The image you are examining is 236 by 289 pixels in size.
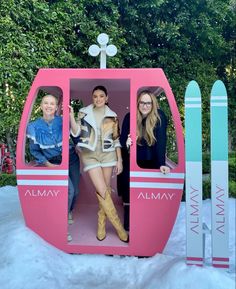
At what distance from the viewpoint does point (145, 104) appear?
3779mm

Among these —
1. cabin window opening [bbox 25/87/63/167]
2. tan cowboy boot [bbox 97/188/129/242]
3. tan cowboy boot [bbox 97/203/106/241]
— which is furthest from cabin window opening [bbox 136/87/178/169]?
cabin window opening [bbox 25/87/63/167]

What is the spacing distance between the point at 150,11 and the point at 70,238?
5.97m

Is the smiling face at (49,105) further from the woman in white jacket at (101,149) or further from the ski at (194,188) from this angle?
the ski at (194,188)

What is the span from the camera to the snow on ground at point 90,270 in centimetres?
304

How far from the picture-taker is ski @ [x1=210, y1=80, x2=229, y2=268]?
3.25 metres

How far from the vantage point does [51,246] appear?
380 cm

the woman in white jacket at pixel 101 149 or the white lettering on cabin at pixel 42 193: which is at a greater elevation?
the woman in white jacket at pixel 101 149

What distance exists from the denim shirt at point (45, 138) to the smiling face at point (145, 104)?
92 cm

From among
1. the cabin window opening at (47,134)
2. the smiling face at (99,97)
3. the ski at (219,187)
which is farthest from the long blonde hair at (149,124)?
the cabin window opening at (47,134)

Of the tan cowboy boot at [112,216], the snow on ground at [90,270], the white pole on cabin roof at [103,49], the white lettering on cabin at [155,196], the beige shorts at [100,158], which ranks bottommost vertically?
the snow on ground at [90,270]

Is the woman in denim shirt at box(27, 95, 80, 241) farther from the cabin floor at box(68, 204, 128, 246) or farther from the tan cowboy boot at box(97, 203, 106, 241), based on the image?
the tan cowboy boot at box(97, 203, 106, 241)

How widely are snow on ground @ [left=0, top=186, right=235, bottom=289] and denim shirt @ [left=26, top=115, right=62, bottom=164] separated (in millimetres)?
848

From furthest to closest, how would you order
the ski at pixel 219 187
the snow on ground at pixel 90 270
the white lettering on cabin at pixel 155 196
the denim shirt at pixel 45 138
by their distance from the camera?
the denim shirt at pixel 45 138, the white lettering on cabin at pixel 155 196, the ski at pixel 219 187, the snow on ground at pixel 90 270

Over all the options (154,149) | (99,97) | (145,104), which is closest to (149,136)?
(154,149)
